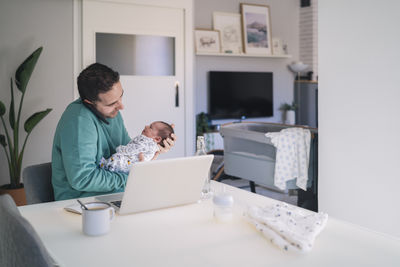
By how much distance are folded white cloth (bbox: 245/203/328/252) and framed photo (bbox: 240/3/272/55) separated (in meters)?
Result: 4.94

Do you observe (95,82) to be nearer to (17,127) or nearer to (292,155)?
(292,155)

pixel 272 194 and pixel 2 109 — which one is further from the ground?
pixel 2 109

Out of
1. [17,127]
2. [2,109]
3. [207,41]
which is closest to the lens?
[2,109]

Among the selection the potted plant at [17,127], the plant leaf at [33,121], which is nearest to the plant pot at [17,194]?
the potted plant at [17,127]

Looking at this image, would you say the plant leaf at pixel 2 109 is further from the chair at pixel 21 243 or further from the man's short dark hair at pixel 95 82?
the chair at pixel 21 243

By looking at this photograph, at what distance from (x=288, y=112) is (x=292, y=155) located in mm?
3569

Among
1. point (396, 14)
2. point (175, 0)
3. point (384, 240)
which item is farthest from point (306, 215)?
point (175, 0)

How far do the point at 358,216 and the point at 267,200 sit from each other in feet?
3.93

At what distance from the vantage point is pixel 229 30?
230 inches

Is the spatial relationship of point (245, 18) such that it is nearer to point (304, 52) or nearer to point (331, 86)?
point (304, 52)

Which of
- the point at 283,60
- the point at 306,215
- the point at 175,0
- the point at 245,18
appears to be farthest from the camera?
the point at 283,60

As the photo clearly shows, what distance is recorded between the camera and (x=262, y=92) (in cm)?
621

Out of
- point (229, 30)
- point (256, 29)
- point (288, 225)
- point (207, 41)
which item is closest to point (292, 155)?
point (288, 225)

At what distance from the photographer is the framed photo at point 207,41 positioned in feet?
18.2
